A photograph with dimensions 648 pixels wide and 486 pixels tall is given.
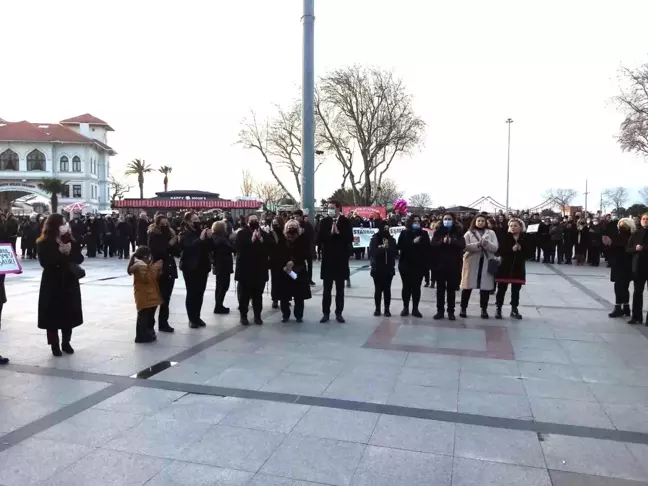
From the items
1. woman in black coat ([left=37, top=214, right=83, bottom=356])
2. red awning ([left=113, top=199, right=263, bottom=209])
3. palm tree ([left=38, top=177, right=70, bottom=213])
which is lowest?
woman in black coat ([left=37, top=214, right=83, bottom=356])

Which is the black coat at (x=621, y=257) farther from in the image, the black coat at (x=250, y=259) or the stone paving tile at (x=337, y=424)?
the stone paving tile at (x=337, y=424)

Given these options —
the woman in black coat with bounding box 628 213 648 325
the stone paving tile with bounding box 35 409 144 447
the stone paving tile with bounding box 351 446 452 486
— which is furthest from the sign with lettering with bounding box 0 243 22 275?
the woman in black coat with bounding box 628 213 648 325

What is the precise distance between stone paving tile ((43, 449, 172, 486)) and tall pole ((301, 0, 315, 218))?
1132 centimetres

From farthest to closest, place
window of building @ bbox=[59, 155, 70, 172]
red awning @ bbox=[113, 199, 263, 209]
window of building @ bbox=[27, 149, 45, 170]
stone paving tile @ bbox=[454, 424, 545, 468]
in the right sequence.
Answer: window of building @ bbox=[59, 155, 70, 172] → window of building @ bbox=[27, 149, 45, 170] → red awning @ bbox=[113, 199, 263, 209] → stone paving tile @ bbox=[454, 424, 545, 468]

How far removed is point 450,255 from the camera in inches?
332

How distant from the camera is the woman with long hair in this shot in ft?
27.9

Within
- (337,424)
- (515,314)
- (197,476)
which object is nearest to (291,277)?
(515,314)

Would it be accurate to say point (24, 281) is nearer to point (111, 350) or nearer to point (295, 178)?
point (111, 350)

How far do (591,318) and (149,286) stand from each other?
7.08 m

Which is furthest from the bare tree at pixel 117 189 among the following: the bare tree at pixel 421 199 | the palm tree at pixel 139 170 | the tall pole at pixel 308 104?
the tall pole at pixel 308 104

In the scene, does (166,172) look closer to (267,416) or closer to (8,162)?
(8,162)

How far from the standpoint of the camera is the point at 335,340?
23.4 ft

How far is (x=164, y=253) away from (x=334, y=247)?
8.65 ft

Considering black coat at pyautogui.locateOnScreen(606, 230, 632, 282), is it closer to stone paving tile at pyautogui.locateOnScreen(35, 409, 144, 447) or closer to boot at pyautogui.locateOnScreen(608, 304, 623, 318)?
boot at pyautogui.locateOnScreen(608, 304, 623, 318)
